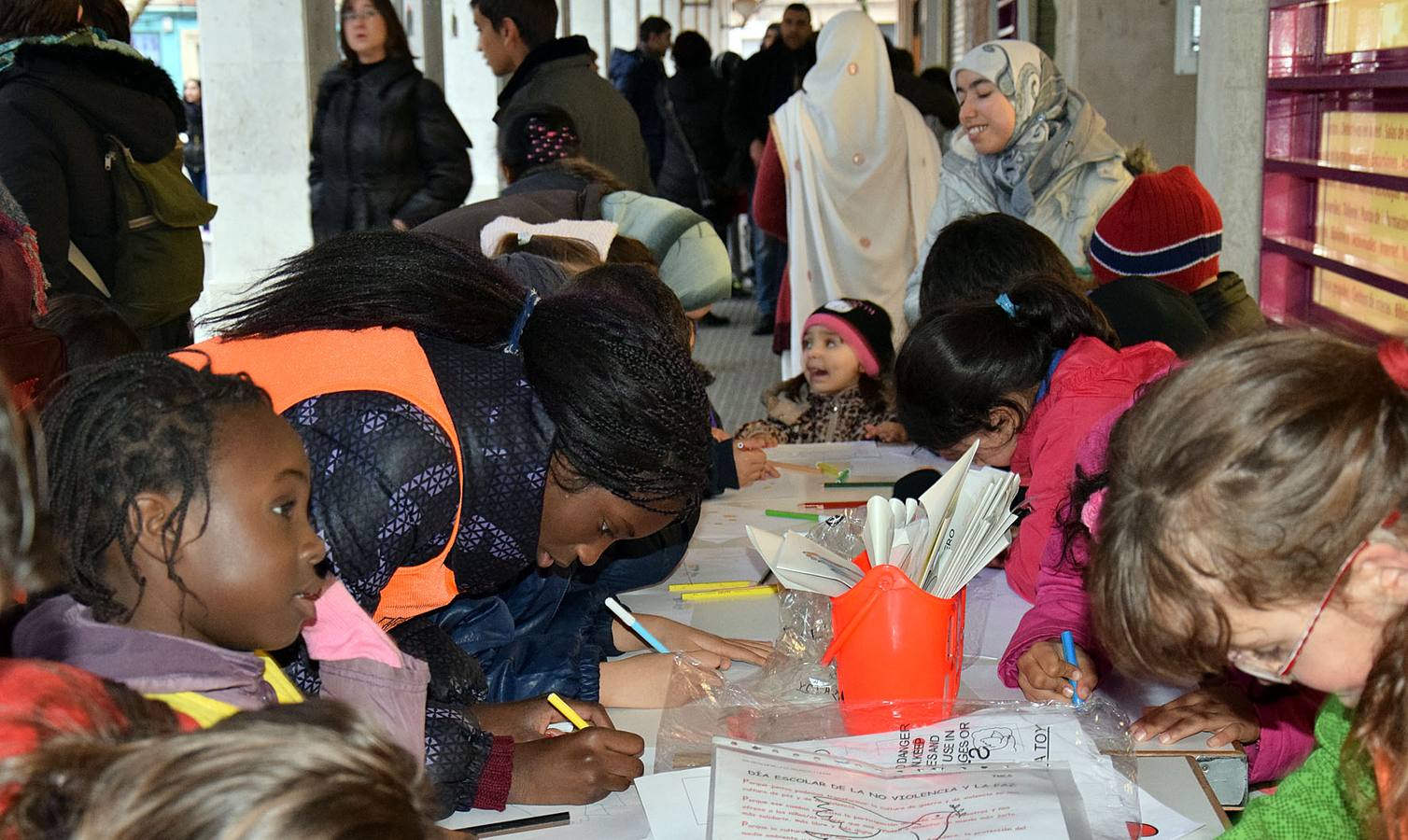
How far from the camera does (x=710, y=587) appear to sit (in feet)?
6.48

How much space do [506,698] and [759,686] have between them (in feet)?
0.99

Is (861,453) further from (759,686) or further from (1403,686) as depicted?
(1403,686)

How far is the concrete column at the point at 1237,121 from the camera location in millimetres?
4004

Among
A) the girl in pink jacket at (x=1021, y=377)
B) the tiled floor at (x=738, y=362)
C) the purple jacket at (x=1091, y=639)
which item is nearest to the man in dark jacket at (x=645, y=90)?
the tiled floor at (x=738, y=362)

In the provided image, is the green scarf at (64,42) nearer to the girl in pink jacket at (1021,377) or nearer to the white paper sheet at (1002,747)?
the girl in pink jacket at (1021,377)

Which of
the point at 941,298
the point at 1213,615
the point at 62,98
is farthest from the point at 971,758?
the point at 62,98

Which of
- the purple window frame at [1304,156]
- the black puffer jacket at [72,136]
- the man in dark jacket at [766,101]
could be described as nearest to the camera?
Answer: the black puffer jacket at [72,136]

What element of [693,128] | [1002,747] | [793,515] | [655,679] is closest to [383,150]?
[793,515]

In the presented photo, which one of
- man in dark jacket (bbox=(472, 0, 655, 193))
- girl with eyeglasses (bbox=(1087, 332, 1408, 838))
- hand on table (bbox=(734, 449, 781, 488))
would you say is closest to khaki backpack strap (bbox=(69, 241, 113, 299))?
man in dark jacket (bbox=(472, 0, 655, 193))

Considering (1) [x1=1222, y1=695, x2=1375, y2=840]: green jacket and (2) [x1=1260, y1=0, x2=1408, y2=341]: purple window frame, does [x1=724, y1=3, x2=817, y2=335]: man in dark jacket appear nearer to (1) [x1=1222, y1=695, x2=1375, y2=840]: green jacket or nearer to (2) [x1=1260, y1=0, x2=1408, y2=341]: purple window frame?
(2) [x1=1260, y1=0, x2=1408, y2=341]: purple window frame

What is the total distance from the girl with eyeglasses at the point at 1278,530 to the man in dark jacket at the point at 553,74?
275cm

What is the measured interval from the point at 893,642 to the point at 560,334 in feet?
1.53

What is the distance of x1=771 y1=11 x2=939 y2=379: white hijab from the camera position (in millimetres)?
4406

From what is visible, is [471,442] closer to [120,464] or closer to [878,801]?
[120,464]
